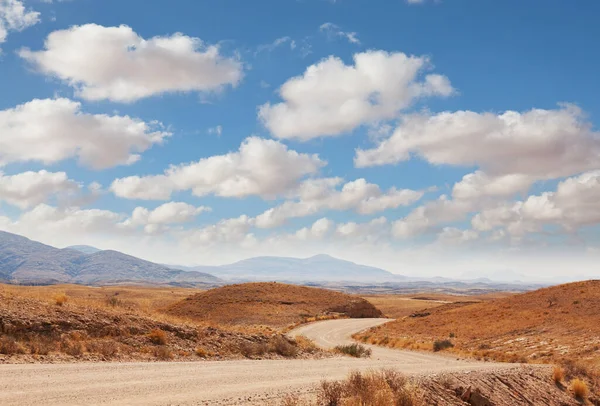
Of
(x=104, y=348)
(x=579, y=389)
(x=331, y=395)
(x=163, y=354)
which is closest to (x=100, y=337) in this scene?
(x=104, y=348)

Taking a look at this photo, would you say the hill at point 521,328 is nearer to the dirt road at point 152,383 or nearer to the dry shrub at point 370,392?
the dry shrub at point 370,392

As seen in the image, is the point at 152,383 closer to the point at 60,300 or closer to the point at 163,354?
the point at 163,354

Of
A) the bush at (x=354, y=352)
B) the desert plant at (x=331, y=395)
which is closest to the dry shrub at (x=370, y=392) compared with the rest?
the desert plant at (x=331, y=395)

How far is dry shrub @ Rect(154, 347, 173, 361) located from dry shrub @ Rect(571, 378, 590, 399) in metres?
18.4

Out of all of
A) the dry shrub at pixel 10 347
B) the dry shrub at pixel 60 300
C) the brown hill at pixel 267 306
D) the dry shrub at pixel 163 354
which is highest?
the dry shrub at pixel 60 300

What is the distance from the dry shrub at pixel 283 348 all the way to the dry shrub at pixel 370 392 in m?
10.9

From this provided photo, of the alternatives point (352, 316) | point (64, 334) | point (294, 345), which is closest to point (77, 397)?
point (64, 334)

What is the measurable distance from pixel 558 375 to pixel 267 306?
59555 mm

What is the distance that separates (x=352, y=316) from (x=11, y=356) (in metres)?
72.5

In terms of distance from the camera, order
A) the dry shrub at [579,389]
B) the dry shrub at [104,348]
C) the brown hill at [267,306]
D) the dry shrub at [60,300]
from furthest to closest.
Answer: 1. the brown hill at [267,306]
2. the dry shrub at [579,389]
3. the dry shrub at [60,300]
4. the dry shrub at [104,348]

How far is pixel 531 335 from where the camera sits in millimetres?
40906

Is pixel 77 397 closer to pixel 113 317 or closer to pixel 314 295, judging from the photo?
pixel 113 317

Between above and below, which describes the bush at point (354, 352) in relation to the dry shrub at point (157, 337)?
below

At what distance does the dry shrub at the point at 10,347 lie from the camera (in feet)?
53.2
